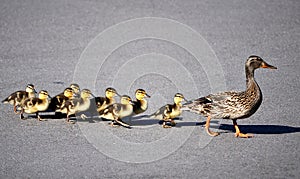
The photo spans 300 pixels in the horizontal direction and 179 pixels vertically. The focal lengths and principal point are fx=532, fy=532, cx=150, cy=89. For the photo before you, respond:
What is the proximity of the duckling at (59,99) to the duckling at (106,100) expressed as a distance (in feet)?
0.95

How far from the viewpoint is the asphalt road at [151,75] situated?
4.50 m

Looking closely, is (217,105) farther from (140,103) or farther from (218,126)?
(140,103)

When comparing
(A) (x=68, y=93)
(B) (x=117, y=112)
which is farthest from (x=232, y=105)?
(A) (x=68, y=93)

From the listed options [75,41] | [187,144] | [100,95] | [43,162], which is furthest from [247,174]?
[75,41]

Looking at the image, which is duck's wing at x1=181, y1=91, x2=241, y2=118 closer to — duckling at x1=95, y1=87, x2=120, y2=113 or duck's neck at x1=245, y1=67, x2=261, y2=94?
duck's neck at x1=245, y1=67, x2=261, y2=94

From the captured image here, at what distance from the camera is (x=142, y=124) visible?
5359 mm

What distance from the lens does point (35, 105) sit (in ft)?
17.4

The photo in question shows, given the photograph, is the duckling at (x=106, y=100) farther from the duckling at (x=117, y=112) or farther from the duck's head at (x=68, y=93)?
the duck's head at (x=68, y=93)

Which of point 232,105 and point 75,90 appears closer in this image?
point 232,105

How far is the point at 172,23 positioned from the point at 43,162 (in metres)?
3.95

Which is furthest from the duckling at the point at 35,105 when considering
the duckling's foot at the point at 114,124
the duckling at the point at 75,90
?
the duckling's foot at the point at 114,124

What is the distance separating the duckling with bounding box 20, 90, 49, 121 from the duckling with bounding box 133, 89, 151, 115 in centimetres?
89

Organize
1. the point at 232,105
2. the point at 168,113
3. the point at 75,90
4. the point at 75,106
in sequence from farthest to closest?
the point at 75,90 → the point at 75,106 → the point at 168,113 → the point at 232,105

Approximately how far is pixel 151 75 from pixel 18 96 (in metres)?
1.73
